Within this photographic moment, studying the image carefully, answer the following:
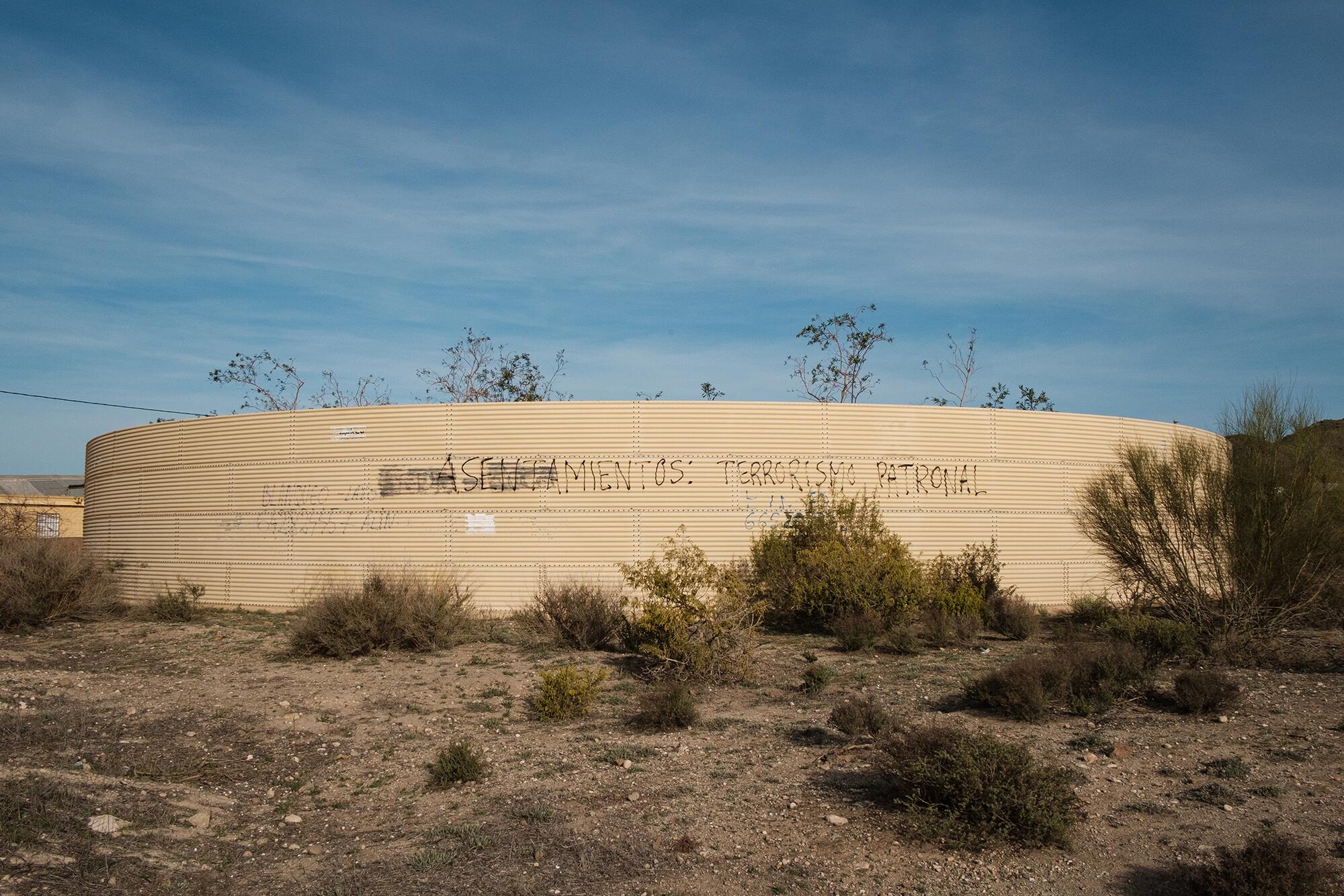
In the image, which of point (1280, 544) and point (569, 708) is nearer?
point (569, 708)

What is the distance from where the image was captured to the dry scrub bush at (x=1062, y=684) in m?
7.42

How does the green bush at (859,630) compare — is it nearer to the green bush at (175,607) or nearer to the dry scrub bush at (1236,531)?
the dry scrub bush at (1236,531)

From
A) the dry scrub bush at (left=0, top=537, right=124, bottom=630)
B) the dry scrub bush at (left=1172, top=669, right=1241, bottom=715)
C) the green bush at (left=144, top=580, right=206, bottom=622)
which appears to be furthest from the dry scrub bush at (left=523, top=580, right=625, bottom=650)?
the dry scrub bush at (left=0, top=537, right=124, bottom=630)

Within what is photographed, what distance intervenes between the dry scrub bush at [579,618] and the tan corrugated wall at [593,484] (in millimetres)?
2026

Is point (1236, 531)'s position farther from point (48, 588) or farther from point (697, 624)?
point (48, 588)

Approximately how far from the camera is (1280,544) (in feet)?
32.1

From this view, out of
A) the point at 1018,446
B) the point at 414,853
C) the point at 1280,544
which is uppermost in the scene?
the point at 1018,446

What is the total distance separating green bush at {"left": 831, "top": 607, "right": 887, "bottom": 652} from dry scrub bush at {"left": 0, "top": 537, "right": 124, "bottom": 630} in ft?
37.8

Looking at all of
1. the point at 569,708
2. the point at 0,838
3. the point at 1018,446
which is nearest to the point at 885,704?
the point at 569,708

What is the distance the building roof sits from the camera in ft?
156

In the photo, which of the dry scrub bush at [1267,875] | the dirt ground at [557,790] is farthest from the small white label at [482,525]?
the dry scrub bush at [1267,875]

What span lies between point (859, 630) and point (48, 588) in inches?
476

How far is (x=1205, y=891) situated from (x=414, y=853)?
4.08 metres

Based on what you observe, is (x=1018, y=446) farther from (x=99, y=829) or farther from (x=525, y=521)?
(x=99, y=829)
